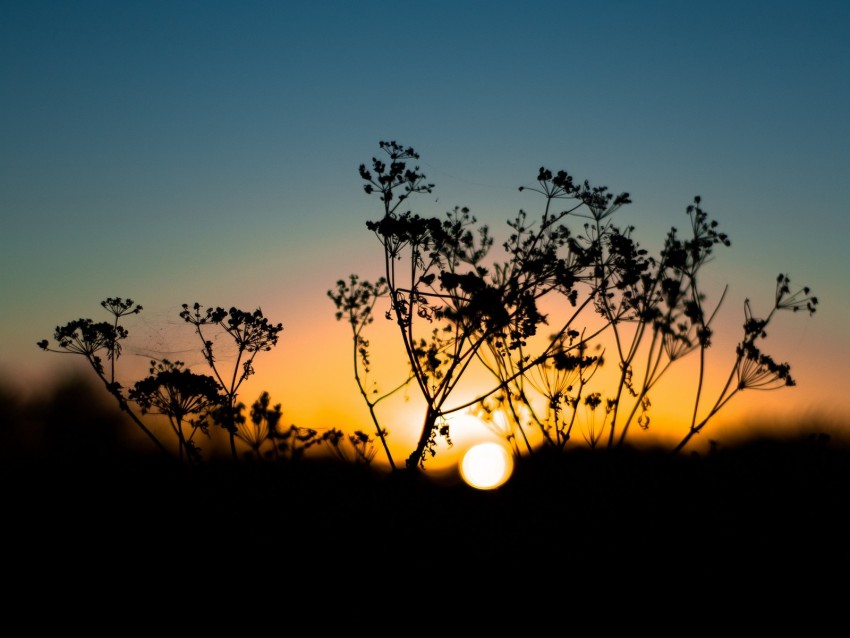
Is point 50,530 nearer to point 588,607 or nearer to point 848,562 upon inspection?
point 588,607

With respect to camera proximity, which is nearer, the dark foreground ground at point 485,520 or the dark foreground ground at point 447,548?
the dark foreground ground at point 447,548

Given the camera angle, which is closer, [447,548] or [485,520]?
[447,548]

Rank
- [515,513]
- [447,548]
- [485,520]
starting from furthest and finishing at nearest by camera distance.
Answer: [485,520] → [515,513] → [447,548]

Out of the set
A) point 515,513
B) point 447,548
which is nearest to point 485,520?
point 515,513

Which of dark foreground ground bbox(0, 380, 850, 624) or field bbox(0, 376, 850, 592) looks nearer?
dark foreground ground bbox(0, 380, 850, 624)

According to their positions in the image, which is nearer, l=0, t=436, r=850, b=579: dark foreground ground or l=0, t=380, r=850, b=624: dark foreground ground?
l=0, t=380, r=850, b=624: dark foreground ground

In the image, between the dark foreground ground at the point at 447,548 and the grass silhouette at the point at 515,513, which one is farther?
the grass silhouette at the point at 515,513

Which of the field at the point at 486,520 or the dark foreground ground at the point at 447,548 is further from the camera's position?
the field at the point at 486,520

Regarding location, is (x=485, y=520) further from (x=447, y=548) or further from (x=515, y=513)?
(x=447, y=548)

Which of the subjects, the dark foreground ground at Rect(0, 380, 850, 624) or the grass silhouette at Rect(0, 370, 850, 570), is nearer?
the dark foreground ground at Rect(0, 380, 850, 624)

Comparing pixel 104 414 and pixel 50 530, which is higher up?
pixel 104 414

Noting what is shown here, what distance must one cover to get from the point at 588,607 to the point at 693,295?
6.64m

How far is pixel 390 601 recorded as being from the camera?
1382 centimetres

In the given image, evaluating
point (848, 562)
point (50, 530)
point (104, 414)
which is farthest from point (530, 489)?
point (104, 414)
